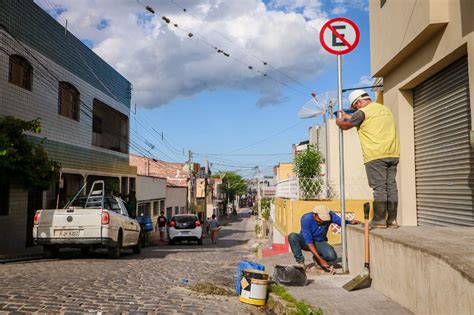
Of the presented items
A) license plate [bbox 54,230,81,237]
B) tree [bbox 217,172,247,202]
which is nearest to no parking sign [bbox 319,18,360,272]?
license plate [bbox 54,230,81,237]

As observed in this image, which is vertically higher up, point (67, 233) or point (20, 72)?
point (20, 72)

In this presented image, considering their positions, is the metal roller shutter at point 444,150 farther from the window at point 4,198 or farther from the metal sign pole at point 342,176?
the window at point 4,198

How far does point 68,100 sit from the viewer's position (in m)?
18.9

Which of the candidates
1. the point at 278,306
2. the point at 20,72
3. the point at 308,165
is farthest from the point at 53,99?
the point at 278,306

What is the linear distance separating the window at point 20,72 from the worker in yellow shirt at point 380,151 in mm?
11514

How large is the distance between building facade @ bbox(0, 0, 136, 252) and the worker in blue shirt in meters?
8.27

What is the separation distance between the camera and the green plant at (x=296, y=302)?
198 inches

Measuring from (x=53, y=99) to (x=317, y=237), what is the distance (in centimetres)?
1239

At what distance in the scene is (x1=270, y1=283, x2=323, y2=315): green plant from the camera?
504 cm

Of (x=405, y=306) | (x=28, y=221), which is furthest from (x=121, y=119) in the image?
(x=405, y=306)

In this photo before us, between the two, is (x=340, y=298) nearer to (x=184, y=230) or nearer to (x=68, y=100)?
(x=68, y=100)

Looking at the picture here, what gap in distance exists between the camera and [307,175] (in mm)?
15477

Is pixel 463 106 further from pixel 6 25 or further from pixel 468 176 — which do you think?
pixel 6 25

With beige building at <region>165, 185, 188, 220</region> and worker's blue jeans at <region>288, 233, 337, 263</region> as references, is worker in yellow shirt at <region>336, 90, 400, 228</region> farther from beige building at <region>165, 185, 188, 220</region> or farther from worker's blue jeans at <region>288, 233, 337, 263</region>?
beige building at <region>165, 185, 188, 220</region>
